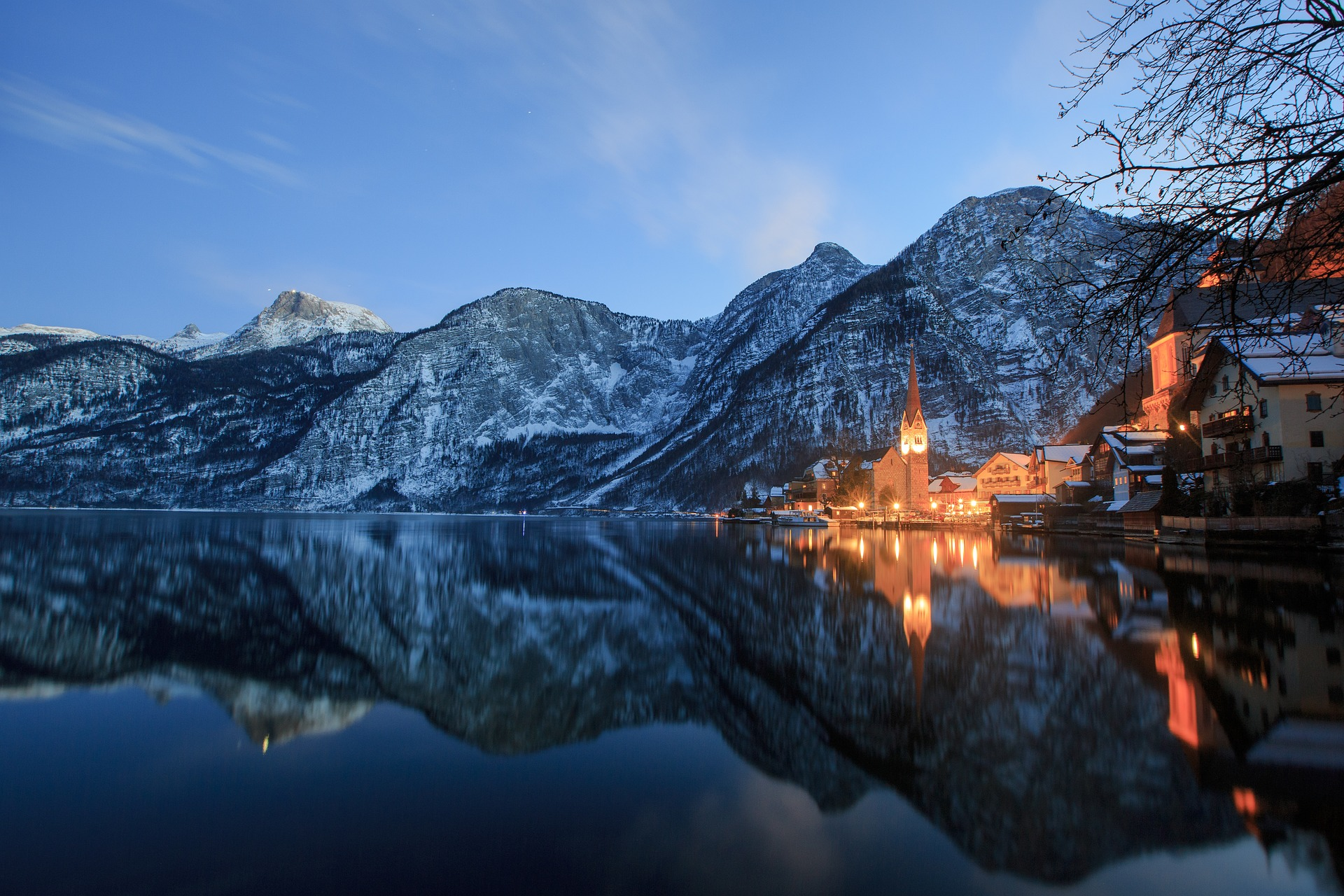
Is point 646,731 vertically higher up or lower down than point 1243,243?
lower down

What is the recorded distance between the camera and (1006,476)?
87938 millimetres

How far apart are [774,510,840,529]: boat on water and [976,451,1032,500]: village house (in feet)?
64.6

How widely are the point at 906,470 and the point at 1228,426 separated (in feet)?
232

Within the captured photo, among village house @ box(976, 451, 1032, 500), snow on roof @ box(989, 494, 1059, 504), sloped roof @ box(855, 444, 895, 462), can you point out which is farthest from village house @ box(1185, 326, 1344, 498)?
sloped roof @ box(855, 444, 895, 462)

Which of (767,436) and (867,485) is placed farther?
(767,436)

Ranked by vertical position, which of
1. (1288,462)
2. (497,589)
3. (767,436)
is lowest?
(497,589)

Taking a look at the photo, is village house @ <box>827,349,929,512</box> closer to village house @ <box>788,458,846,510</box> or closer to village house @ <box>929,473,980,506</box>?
village house @ <box>929,473,980,506</box>

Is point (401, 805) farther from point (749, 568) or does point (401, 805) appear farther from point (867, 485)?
point (867, 485)

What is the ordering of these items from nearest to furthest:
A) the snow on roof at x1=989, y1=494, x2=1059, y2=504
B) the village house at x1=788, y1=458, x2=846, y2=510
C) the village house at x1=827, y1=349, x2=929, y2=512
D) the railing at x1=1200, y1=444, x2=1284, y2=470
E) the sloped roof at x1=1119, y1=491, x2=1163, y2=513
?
1. the railing at x1=1200, y1=444, x2=1284, y2=470
2. the sloped roof at x1=1119, y1=491, x2=1163, y2=513
3. the snow on roof at x1=989, y1=494, x2=1059, y2=504
4. the village house at x1=827, y1=349, x2=929, y2=512
5. the village house at x1=788, y1=458, x2=846, y2=510

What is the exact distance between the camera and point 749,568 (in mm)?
29141

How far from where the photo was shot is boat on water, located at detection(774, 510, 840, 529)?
9119 cm

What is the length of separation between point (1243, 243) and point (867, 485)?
10654cm

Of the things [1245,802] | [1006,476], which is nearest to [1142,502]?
[1006,476]

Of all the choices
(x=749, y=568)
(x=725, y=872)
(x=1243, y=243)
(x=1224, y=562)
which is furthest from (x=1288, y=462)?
(x=725, y=872)
